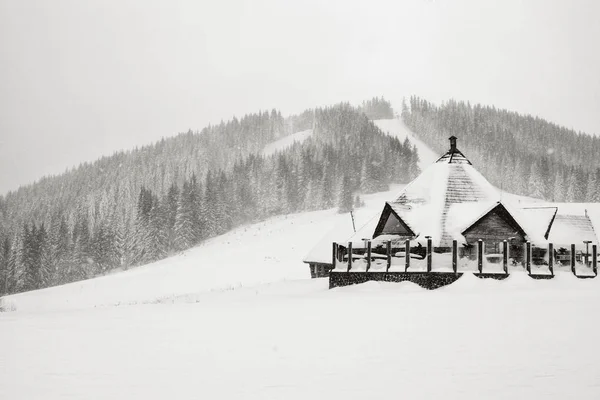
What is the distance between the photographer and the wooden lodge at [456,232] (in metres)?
22.1

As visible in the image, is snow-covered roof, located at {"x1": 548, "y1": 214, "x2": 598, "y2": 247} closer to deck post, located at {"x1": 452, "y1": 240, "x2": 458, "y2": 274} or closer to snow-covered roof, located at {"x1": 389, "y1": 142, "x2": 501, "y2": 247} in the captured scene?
snow-covered roof, located at {"x1": 389, "y1": 142, "x2": 501, "y2": 247}

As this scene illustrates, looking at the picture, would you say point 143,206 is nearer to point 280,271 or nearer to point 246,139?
point 280,271

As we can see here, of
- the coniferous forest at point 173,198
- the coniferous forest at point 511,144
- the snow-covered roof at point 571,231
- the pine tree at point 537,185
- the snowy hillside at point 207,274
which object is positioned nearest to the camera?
the snow-covered roof at point 571,231

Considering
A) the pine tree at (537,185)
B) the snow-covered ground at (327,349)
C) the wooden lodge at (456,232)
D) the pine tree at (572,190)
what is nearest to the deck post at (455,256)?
the wooden lodge at (456,232)

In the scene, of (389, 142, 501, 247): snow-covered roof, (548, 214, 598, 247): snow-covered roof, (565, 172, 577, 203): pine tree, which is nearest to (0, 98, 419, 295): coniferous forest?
(565, 172, 577, 203): pine tree

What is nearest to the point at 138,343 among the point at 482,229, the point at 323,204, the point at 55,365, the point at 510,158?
the point at 55,365

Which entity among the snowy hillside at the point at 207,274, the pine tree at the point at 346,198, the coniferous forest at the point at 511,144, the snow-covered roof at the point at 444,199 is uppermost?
the coniferous forest at the point at 511,144

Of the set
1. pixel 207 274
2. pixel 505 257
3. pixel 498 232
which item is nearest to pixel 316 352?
pixel 505 257

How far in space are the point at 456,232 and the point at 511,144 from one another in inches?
5697

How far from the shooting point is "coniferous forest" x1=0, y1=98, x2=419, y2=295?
3123 inches

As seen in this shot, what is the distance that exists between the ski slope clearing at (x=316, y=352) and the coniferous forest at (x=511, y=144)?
111872 mm

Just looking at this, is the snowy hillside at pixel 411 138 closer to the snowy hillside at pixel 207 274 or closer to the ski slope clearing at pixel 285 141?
the ski slope clearing at pixel 285 141

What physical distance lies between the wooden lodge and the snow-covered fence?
38 mm

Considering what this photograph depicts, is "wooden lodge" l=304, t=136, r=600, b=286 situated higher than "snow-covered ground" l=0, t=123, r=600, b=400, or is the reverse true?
"wooden lodge" l=304, t=136, r=600, b=286
